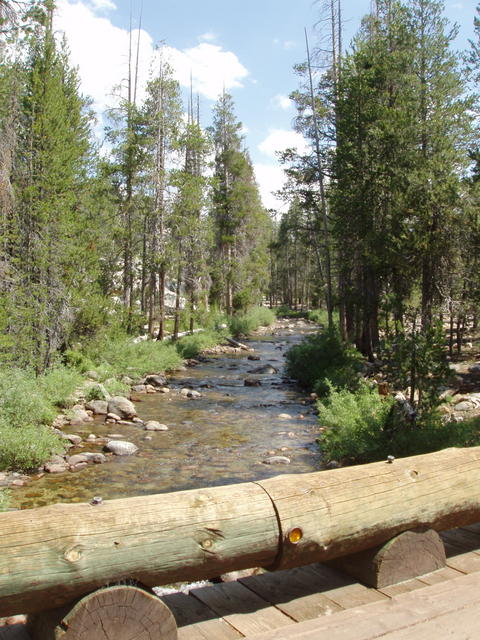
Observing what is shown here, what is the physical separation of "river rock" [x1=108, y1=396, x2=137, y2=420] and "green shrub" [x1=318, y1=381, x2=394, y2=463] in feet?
16.6

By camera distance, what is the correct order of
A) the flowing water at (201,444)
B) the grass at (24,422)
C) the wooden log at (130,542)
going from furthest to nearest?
1. the grass at (24,422)
2. the flowing water at (201,444)
3. the wooden log at (130,542)

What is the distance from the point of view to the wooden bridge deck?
2.90 metres

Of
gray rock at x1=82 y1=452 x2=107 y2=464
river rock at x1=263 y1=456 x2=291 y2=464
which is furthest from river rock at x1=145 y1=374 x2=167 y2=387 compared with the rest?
river rock at x1=263 y1=456 x2=291 y2=464

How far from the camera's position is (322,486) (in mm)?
3348

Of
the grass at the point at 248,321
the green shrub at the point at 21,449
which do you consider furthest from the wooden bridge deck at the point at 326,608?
the grass at the point at 248,321

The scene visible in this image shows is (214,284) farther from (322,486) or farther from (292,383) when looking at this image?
(322,486)

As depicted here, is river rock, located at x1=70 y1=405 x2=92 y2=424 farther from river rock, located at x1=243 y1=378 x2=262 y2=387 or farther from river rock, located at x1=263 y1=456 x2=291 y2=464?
river rock, located at x1=243 y1=378 x2=262 y2=387

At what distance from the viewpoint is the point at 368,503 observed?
342 centimetres

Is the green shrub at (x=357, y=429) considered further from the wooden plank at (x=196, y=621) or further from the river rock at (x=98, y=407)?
the wooden plank at (x=196, y=621)

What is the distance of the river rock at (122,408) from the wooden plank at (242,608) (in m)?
10.9

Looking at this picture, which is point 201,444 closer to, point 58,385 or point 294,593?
point 58,385

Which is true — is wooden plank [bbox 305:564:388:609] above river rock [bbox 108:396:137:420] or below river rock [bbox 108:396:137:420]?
above

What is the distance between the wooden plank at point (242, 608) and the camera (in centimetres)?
302

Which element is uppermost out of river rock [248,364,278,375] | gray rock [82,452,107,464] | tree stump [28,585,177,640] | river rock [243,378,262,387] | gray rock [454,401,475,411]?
tree stump [28,585,177,640]
